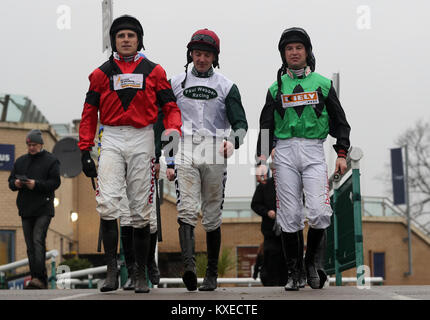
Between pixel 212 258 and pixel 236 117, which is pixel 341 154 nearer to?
pixel 236 117

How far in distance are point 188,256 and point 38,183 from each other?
4247 mm

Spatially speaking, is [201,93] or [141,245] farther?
[201,93]

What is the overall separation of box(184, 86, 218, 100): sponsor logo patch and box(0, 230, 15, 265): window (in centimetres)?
2093

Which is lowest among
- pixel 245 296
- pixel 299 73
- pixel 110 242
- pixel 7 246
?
pixel 7 246

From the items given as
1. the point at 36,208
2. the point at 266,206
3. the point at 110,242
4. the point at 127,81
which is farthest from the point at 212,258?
the point at 266,206

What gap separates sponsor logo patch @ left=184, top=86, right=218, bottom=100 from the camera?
7227 mm

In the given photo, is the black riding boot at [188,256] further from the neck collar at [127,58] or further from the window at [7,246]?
the window at [7,246]

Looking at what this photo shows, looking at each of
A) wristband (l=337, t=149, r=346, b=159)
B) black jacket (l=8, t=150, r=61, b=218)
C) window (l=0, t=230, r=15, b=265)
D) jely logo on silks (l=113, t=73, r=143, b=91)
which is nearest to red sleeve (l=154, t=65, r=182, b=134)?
jely logo on silks (l=113, t=73, r=143, b=91)

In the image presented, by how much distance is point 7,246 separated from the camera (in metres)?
27.0

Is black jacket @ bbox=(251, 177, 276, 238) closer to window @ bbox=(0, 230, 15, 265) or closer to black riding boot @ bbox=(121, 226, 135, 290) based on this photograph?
black riding boot @ bbox=(121, 226, 135, 290)

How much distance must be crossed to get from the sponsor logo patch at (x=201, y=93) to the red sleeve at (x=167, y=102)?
308 millimetres
